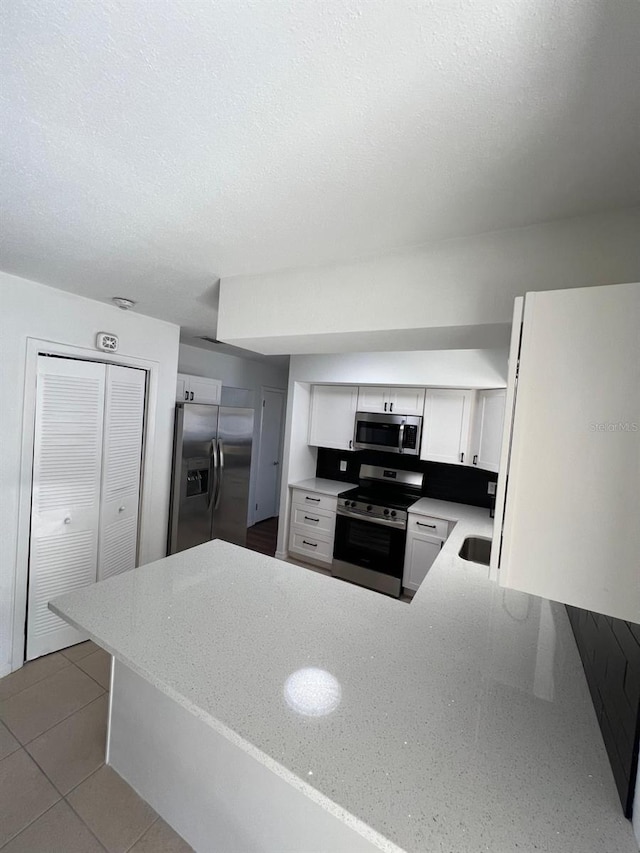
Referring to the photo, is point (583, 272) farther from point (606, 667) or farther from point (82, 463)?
point (82, 463)

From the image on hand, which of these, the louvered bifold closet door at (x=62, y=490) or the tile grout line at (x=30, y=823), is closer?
the tile grout line at (x=30, y=823)

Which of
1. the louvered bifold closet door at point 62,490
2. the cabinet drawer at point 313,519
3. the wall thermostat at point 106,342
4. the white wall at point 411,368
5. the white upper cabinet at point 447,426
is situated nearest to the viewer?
the louvered bifold closet door at point 62,490

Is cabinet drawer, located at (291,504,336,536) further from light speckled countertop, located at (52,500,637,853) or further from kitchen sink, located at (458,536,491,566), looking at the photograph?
light speckled countertop, located at (52,500,637,853)

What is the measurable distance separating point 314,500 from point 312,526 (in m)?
0.28

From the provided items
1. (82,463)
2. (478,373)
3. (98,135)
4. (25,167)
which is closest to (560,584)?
(98,135)

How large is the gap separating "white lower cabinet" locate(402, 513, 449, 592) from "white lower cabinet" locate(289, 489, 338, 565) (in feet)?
2.60

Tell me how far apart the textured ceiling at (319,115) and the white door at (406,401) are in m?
2.24

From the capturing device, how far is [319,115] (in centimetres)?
77

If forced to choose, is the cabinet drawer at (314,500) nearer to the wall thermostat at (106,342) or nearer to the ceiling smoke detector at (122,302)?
the wall thermostat at (106,342)

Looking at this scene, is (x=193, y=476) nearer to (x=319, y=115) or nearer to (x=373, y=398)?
(x=373, y=398)

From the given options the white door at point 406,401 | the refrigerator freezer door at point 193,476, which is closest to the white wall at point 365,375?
the white door at point 406,401

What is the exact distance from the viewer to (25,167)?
102 centimetres

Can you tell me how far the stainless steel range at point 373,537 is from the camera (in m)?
3.30

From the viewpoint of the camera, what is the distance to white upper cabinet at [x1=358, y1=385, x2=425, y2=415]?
11.3ft
